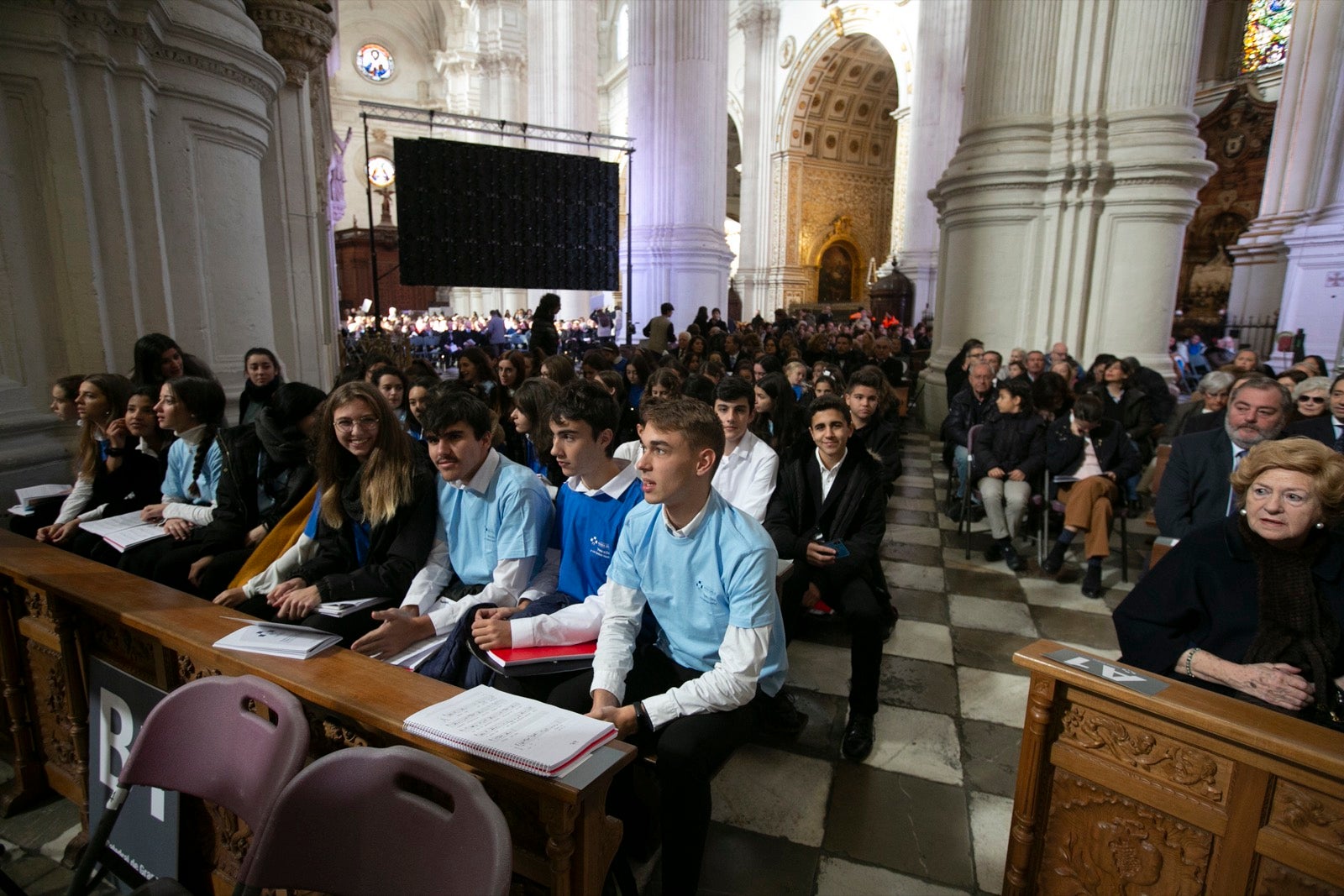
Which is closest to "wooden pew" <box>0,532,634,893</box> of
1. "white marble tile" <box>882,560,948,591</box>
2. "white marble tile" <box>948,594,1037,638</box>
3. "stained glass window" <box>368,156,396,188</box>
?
"white marble tile" <box>948,594,1037,638</box>

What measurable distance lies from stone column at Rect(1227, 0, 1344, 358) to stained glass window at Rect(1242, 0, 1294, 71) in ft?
15.4

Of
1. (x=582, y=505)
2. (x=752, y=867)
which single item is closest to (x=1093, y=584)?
(x=752, y=867)

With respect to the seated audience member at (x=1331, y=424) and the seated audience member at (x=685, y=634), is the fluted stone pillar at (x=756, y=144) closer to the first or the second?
the seated audience member at (x=1331, y=424)

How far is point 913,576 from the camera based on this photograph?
4.53 metres

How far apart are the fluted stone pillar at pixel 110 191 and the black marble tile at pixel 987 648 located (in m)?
5.19

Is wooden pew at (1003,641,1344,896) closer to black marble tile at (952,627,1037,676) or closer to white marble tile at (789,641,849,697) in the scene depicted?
white marble tile at (789,641,849,697)

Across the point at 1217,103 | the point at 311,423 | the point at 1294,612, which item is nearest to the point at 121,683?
the point at 311,423

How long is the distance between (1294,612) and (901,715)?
144 cm

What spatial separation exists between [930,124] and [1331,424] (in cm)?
1500

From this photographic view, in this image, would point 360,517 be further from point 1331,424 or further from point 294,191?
point 294,191

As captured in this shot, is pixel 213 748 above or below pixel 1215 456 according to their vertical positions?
below

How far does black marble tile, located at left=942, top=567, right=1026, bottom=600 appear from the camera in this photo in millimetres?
4254

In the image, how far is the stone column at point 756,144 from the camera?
21281 mm

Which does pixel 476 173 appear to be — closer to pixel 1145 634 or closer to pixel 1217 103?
pixel 1145 634
